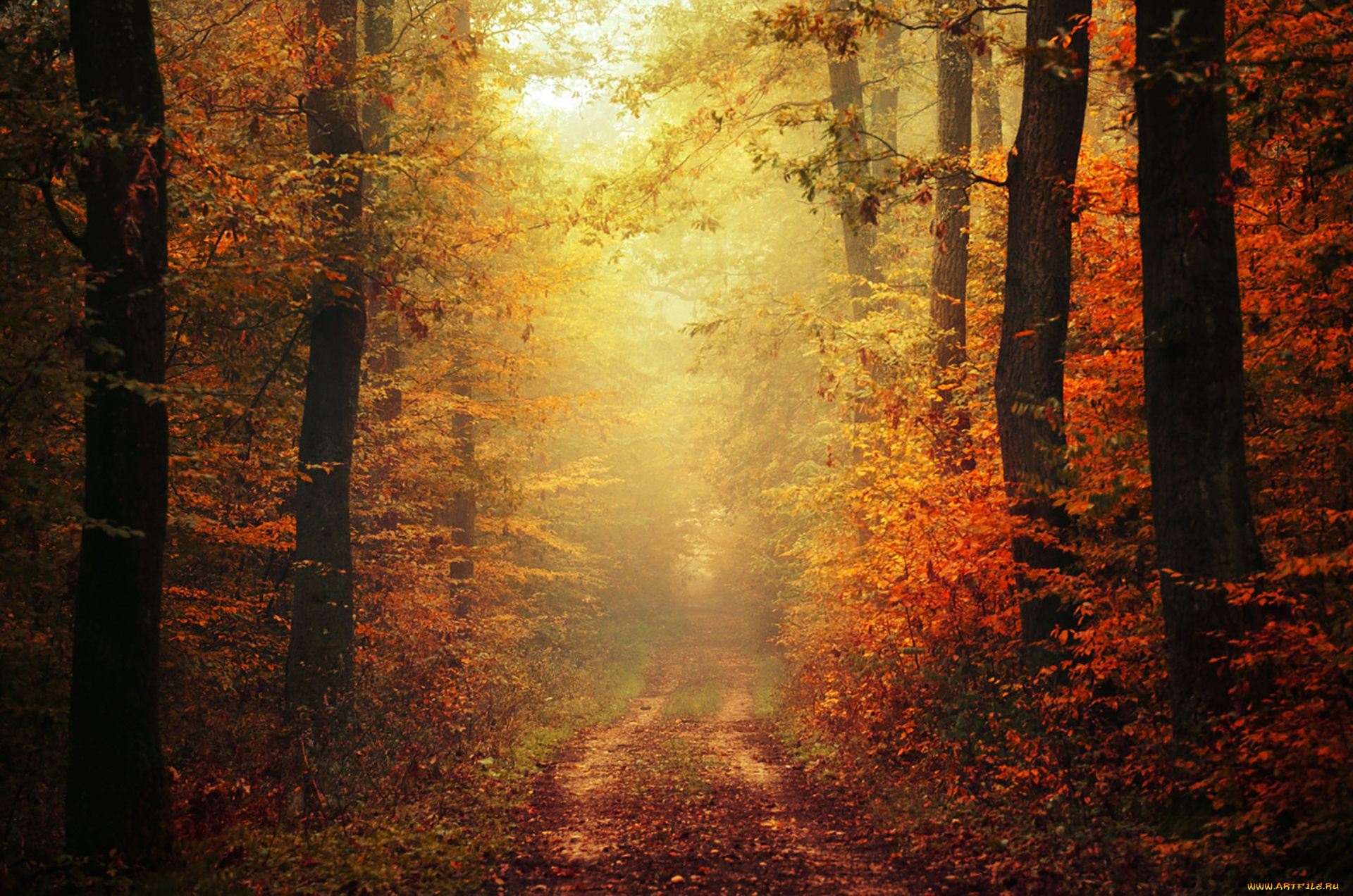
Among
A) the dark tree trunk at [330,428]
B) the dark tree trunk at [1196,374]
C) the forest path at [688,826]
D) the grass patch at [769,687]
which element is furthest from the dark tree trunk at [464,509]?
the dark tree trunk at [1196,374]

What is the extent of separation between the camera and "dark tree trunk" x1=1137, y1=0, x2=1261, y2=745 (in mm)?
5789

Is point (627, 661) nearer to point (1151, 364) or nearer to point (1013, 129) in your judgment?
point (1013, 129)

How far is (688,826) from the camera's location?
7.99 meters

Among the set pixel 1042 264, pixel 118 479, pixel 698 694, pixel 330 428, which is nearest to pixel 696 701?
pixel 698 694

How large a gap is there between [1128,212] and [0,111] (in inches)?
382

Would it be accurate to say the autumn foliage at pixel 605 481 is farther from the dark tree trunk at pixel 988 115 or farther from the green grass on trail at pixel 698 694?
the green grass on trail at pixel 698 694

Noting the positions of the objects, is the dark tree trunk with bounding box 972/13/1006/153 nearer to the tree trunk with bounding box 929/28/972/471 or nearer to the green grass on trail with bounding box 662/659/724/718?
the tree trunk with bounding box 929/28/972/471

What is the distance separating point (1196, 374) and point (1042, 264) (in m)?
2.99

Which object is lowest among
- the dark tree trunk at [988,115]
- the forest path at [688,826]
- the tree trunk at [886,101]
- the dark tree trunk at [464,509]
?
the forest path at [688,826]

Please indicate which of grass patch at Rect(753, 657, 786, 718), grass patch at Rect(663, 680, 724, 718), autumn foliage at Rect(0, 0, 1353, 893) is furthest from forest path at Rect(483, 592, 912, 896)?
grass patch at Rect(663, 680, 724, 718)

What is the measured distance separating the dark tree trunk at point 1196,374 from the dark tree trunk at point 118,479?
6983mm

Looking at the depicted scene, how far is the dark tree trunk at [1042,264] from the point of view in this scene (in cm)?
835

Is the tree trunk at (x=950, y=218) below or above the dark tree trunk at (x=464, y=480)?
above

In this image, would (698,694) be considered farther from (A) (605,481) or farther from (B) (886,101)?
(B) (886,101)
